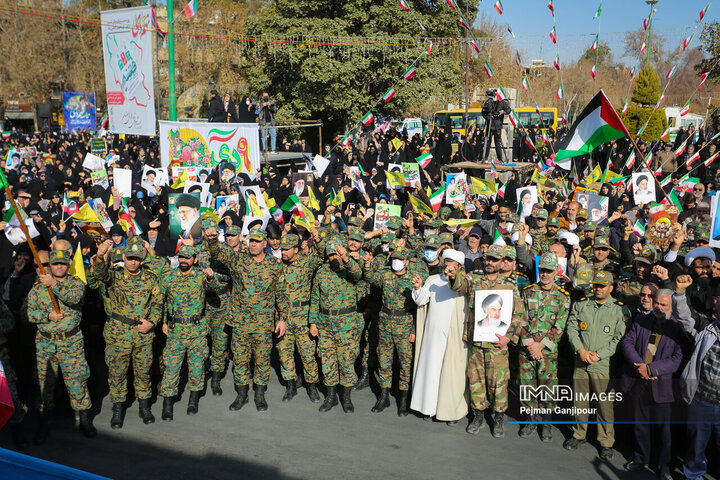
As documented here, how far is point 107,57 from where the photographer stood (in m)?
16.3

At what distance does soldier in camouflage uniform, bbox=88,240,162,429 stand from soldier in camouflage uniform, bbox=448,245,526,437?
293 centimetres

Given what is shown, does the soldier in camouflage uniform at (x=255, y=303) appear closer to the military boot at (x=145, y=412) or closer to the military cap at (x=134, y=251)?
the military cap at (x=134, y=251)

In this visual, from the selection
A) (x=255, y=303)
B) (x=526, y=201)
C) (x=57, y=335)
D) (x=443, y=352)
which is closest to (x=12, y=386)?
(x=57, y=335)

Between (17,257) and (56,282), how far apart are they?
149 cm

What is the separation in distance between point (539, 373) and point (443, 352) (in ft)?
3.01

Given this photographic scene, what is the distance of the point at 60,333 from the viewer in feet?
19.0

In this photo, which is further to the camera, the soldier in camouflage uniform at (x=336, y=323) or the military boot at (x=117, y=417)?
the soldier in camouflage uniform at (x=336, y=323)

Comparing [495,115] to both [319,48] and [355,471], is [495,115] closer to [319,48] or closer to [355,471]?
[319,48]

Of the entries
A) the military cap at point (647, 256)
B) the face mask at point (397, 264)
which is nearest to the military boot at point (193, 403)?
the face mask at point (397, 264)

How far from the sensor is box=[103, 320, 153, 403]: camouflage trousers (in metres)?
6.01

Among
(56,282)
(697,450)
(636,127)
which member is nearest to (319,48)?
(636,127)

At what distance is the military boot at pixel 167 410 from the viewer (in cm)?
632

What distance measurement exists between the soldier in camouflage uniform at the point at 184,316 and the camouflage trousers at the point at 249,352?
12.9 inches

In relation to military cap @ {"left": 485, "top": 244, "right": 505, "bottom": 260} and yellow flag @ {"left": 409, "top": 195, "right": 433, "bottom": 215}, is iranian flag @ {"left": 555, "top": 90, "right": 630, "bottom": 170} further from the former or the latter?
military cap @ {"left": 485, "top": 244, "right": 505, "bottom": 260}
